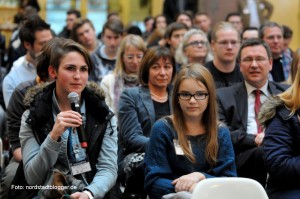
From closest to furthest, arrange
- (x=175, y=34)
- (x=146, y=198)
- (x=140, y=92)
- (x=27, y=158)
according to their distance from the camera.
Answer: (x=27, y=158)
(x=146, y=198)
(x=140, y=92)
(x=175, y=34)

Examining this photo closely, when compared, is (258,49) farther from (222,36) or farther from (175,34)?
(175,34)

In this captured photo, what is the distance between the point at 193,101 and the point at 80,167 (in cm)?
86

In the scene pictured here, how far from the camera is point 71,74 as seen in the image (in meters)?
4.18

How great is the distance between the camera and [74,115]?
3.83 meters

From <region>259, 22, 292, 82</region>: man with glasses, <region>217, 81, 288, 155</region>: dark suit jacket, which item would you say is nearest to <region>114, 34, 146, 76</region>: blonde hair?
<region>217, 81, 288, 155</region>: dark suit jacket

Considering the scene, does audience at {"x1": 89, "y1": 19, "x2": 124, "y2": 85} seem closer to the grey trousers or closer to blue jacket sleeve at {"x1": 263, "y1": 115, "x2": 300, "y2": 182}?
the grey trousers

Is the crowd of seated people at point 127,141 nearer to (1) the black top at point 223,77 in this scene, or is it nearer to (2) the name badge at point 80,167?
(2) the name badge at point 80,167

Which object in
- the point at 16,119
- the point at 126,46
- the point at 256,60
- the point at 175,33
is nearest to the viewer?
the point at 16,119

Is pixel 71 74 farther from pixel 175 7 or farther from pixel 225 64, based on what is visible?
pixel 175 7

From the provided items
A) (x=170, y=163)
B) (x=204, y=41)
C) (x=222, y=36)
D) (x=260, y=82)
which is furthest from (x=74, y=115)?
(x=204, y=41)

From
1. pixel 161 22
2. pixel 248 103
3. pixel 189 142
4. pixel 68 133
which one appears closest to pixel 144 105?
pixel 248 103

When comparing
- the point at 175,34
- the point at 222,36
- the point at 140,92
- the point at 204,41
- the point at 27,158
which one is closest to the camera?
the point at 27,158

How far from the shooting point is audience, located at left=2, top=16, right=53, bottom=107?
20.3ft

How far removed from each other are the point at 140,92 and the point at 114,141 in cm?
126
